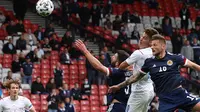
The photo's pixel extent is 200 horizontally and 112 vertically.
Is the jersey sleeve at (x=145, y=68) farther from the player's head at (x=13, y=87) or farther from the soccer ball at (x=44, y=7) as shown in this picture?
the soccer ball at (x=44, y=7)

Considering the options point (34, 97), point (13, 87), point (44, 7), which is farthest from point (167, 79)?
point (34, 97)

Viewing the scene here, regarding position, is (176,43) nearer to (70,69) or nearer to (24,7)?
(70,69)

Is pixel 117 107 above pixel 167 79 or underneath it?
underneath

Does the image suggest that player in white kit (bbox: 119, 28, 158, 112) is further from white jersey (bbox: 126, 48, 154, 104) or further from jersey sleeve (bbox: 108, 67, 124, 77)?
jersey sleeve (bbox: 108, 67, 124, 77)

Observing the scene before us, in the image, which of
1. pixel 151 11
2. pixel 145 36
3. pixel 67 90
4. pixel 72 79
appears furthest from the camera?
pixel 151 11

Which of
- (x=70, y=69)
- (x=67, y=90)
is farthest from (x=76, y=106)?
(x=70, y=69)

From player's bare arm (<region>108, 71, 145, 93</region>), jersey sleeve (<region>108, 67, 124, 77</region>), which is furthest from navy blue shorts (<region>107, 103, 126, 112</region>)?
player's bare arm (<region>108, 71, 145, 93</region>)

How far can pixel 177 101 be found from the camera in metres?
9.69

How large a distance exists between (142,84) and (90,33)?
15.1 m

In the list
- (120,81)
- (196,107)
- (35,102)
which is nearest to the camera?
(196,107)

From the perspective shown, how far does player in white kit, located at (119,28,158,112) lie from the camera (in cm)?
1031

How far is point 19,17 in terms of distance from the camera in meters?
25.0

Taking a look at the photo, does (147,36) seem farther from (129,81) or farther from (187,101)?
(187,101)

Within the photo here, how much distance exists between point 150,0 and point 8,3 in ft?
25.5
